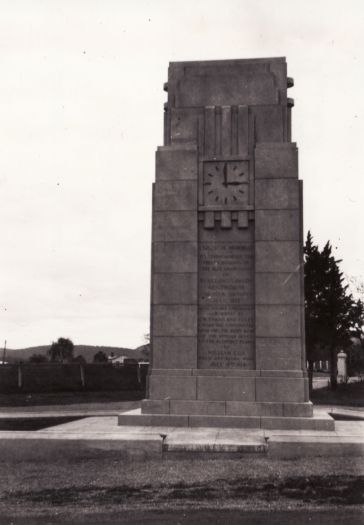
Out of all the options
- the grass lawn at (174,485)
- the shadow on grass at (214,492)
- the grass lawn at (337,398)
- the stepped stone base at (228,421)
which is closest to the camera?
the grass lawn at (174,485)

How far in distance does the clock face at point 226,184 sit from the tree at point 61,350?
11841 cm

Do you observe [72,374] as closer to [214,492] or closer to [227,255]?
[227,255]

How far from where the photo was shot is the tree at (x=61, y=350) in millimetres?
130875

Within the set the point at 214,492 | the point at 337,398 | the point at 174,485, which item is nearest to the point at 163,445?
the point at 174,485

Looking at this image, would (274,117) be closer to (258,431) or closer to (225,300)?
(225,300)

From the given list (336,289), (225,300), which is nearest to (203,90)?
(225,300)

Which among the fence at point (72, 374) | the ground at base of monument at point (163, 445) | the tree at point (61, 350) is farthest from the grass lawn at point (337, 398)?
the tree at point (61, 350)

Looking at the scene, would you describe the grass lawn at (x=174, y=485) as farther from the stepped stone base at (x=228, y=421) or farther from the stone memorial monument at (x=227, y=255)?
the stone memorial monument at (x=227, y=255)

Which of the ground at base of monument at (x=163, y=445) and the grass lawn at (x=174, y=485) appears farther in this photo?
the ground at base of monument at (x=163, y=445)

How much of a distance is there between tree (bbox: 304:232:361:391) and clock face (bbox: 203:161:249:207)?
70.3 ft

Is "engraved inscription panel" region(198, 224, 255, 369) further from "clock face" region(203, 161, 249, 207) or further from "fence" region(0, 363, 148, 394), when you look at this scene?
"fence" region(0, 363, 148, 394)

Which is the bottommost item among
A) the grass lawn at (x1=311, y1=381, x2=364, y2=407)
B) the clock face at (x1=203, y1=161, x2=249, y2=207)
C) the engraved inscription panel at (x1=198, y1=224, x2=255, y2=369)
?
the grass lawn at (x1=311, y1=381, x2=364, y2=407)

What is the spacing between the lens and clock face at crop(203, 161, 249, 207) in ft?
47.3

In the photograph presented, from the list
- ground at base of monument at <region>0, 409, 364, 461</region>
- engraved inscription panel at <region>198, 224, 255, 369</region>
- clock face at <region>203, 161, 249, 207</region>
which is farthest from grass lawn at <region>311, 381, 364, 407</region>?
ground at base of monument at <region>0, 409, 364, 461</region>
